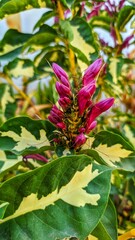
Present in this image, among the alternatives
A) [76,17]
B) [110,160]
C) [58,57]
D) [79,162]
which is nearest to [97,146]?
[110,160]

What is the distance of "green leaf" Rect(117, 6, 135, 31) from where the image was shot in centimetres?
101

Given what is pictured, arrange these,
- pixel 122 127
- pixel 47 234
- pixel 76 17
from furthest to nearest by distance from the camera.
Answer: pixel 122 127, pixel 76 17, pixel 47 234

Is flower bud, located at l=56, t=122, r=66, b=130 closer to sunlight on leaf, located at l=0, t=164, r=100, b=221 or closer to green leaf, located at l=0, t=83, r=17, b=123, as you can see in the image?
sunlight on leaf, located at l=0, t=164, r=100, b=221

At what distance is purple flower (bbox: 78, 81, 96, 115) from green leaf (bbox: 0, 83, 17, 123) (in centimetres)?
62

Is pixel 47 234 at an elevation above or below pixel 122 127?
above

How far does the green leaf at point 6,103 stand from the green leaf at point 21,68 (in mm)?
98

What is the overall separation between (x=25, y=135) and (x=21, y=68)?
0.51 m

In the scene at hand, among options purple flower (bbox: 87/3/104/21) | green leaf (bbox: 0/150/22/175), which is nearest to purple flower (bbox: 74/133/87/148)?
green leaf (bbox: 0/150/22/175)

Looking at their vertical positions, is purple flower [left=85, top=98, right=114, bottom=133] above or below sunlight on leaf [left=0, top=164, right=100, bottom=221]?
above

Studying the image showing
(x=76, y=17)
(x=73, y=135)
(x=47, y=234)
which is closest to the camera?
(x=47, y=234)

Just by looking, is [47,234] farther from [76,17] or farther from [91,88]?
[76,17]

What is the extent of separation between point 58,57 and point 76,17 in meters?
0.19

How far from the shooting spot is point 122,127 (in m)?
1.08

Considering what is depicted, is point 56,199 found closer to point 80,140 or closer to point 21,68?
point 80,140
